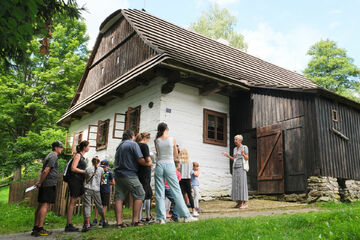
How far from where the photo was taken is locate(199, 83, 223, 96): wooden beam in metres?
11.9

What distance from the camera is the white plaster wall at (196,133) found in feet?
38.4

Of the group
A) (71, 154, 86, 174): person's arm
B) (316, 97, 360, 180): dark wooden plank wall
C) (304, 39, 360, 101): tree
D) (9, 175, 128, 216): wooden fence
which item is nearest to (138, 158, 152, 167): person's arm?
(71, 154, 86, 174): person's arm

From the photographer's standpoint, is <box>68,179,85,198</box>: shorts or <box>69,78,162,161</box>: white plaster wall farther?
<box>69,78,162,161</box>: white plaster wall

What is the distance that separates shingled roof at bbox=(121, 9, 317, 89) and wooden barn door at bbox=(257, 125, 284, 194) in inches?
68.1

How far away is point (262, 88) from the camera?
1229cm

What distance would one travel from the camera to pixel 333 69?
27.8 m

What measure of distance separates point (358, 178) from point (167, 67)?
771cm

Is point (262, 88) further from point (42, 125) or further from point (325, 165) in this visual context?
point (42, 125)

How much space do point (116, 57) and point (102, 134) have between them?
3636mm

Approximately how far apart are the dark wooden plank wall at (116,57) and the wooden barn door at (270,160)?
5.03m

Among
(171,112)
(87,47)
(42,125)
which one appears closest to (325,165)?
(171,112)

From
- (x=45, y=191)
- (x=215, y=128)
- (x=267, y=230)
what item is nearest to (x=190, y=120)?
(x=215, y=128)

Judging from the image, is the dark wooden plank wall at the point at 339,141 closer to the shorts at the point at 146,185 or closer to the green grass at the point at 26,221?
the shorts at the point at 146,185

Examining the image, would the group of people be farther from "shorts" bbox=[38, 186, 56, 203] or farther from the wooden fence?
the wooden fence
